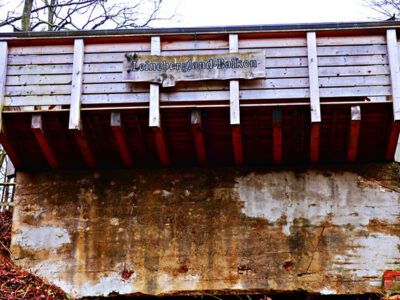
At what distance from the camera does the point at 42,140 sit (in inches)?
447

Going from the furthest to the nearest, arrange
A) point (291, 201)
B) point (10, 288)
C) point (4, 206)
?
1. point (4, 206)
2. point (291, 201)
3. point (10, 288)

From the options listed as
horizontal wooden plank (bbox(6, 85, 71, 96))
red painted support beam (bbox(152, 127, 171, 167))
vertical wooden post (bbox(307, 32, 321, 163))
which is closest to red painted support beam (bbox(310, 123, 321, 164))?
vertical wooden post (bbox(307, 32, 321, 163))

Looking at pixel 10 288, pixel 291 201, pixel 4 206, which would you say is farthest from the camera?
pixel 4 206

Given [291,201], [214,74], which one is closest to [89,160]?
[214,74]

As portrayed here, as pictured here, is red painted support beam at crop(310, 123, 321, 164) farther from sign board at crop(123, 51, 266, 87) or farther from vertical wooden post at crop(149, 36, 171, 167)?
vertical wooden post at crop(149, 36, 171, 167)

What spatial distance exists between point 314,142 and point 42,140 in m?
4.28

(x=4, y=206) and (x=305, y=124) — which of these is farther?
(x=4, y=206)

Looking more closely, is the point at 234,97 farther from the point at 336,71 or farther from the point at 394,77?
the point at 394,77

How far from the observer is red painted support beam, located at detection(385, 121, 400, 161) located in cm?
1080

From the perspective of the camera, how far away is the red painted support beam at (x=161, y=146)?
36.0 feet

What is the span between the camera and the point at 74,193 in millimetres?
11812

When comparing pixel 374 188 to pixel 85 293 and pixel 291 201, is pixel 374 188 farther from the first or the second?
pixel 85 293

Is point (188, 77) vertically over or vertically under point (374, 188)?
over

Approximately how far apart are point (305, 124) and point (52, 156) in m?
4.12
